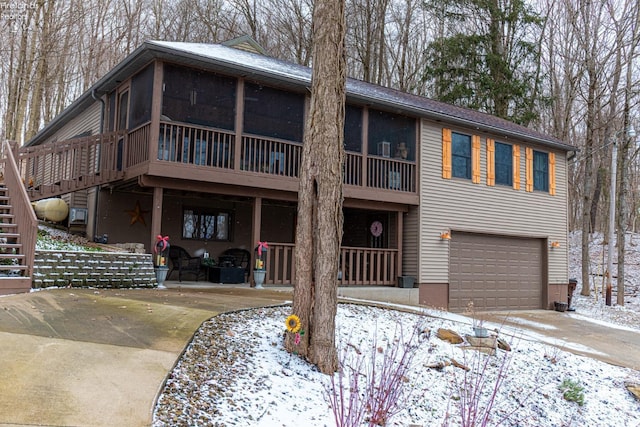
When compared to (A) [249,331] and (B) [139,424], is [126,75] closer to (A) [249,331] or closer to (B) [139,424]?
(A) [249,331]

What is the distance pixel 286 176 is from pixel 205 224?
3.09m

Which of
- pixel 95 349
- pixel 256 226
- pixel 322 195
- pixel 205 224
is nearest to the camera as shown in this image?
pixel 95 349

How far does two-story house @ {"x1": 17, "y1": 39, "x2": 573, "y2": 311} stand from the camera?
9.85 metres

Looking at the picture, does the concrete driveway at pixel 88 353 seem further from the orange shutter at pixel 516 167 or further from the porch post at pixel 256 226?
the orange shutter at pixel 516 167

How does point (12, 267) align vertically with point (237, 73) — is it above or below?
below

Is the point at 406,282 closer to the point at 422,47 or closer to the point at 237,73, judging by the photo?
the point at 237,73

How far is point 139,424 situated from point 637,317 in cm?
1468

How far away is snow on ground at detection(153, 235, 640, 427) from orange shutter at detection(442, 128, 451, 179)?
5.72m

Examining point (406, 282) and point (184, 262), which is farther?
point (406, 282)

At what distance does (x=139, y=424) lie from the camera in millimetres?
3125

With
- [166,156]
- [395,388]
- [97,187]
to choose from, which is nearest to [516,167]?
[166,156]

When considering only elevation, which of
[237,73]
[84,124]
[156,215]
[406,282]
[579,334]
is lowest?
[579,334]

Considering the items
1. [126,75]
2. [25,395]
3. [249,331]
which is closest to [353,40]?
[126,75]

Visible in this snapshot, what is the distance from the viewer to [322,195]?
4.84m
